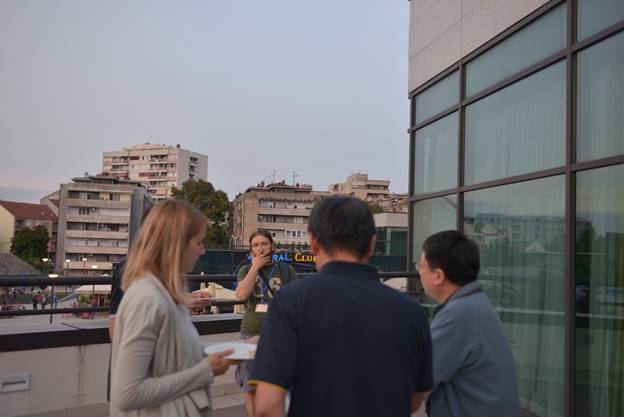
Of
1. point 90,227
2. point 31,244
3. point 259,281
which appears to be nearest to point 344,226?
point 259,281

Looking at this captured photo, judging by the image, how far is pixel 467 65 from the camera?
24.9ft

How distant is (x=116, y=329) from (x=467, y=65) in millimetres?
6592

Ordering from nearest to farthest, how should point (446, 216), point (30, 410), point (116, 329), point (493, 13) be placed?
point (116, 329) → point (30, 410) → point (493, 13) → point (446, 216)

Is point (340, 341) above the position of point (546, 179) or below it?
below

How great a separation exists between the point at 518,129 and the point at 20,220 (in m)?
112

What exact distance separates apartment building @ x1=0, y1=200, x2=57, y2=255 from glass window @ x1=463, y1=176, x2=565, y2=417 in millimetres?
105269

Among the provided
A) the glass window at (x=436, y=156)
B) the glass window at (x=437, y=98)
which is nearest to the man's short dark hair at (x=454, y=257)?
the glass window at (x=436, y=156)

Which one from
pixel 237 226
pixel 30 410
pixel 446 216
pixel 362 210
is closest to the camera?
pixel 362 210

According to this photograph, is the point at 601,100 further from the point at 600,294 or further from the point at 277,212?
the point at 277,212

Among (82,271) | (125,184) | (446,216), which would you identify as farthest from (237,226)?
(446,216)

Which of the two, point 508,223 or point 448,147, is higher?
point 448,147

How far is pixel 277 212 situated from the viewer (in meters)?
96.4

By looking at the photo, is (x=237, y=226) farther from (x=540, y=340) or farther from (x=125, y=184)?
(x=540, y=340)

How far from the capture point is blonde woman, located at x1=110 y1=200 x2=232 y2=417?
1.91m
